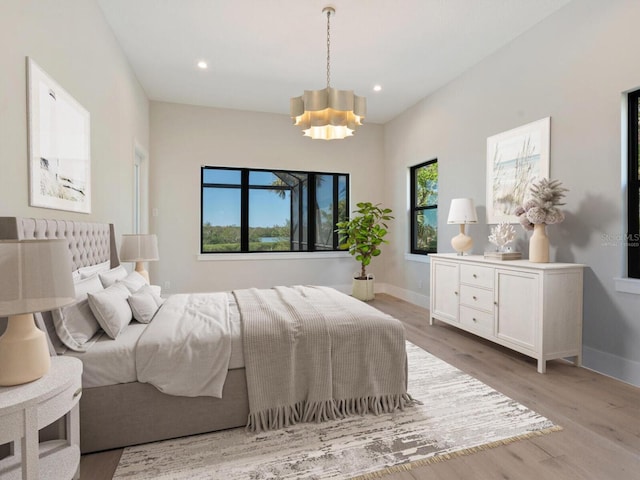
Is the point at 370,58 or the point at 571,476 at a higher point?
the point at 370,58

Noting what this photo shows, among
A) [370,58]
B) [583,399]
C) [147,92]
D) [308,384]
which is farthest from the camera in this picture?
[147,92]

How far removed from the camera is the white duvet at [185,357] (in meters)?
1.83

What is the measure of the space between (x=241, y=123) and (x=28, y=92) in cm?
377

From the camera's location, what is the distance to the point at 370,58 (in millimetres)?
3873

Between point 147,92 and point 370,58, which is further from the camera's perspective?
point 147,92

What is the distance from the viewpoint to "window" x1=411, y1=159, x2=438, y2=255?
16.6 ft

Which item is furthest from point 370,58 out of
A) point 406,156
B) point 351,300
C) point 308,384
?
point 308,384

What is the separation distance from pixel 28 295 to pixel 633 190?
364 centimetres

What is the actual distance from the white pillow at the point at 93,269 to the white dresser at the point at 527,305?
130 inches

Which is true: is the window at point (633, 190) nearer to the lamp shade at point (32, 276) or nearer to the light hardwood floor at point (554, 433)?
the light hardwood floor at point (554, 433)

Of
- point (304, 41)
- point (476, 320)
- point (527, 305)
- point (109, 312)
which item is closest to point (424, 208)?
point (476, 320)

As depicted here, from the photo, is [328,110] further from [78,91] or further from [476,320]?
[476,320]

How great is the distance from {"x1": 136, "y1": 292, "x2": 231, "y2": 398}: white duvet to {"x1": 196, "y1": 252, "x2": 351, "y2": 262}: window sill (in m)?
3.37

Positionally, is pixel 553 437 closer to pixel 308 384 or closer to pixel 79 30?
pixel 308 384
